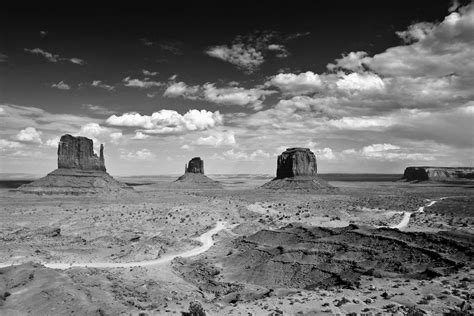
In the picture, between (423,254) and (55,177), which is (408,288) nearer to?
(423,254)

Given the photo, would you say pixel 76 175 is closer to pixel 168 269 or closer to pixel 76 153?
pixel 76 153

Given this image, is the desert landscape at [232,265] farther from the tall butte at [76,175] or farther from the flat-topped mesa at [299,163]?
the flat-topped mesa at [299,163]

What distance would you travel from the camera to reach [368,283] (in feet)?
106

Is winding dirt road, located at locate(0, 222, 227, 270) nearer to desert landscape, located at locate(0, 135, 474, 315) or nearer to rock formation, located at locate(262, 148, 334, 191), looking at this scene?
desert landscape, located at locate(0, 135, 474, 315)

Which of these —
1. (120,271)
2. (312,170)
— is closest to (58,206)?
(120,271)

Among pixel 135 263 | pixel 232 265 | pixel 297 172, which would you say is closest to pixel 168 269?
pixel 135 263

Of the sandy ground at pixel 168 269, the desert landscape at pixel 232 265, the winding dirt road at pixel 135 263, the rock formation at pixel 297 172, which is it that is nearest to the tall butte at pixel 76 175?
the sandy ground at pixel 168 269

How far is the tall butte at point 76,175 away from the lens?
122238 millimetres

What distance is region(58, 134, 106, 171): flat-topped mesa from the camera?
5251 inches

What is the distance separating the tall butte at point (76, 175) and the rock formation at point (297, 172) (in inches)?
2738

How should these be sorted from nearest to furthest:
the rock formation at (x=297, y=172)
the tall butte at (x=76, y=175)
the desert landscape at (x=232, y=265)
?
the desert landscape at (x=232, y=265), the tall butte at (x=76, y=175), the rock formation at (x=297, y=172)

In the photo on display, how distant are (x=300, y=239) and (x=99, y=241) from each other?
31791mm

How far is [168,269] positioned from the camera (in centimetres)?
4269

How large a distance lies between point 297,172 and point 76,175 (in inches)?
3646
